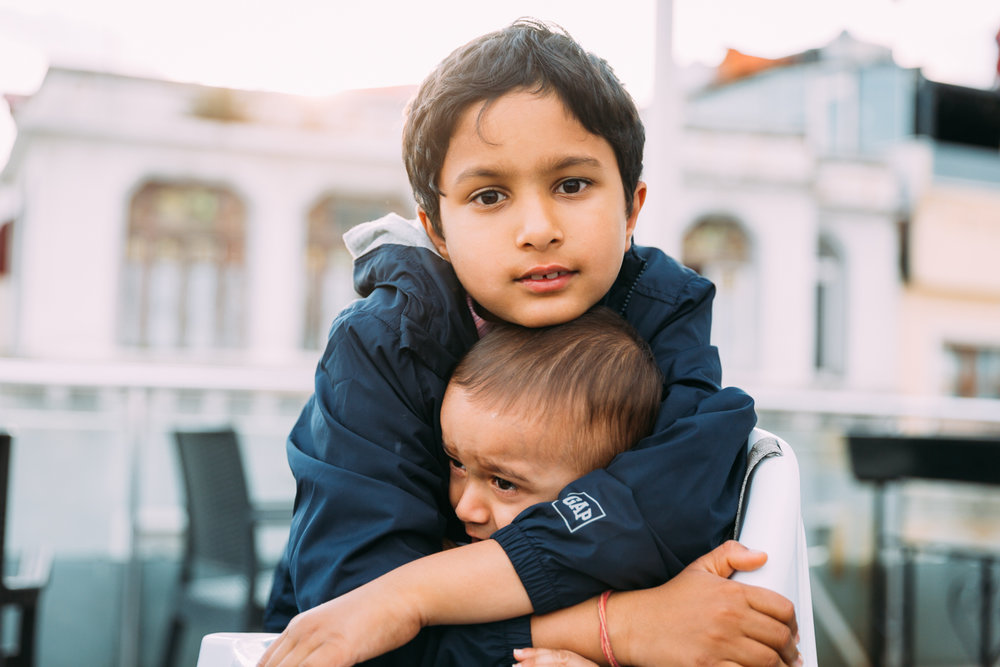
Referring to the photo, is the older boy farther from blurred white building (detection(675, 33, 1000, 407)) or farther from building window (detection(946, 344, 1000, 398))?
building window (detection(946, 344, 1000, 398))

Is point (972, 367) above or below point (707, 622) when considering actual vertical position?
below

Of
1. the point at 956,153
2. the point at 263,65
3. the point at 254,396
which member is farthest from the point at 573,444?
the point at 956,153

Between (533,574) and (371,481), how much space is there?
158 millimetres

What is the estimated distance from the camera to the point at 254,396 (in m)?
3.14

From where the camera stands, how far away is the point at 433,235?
98 cm

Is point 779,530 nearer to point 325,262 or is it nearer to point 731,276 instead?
point 325,262

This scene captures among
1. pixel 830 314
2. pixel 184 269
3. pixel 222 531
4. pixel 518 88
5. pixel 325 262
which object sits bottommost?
pixel 222 531

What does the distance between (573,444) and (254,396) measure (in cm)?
250

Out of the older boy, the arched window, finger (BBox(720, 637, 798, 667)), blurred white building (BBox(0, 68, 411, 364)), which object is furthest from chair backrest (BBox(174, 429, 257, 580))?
the arched window

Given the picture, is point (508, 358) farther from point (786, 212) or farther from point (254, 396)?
point (786, 212)

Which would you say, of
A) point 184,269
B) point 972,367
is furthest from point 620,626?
point 972,367

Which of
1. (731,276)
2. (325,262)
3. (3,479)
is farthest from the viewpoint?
(731,276)

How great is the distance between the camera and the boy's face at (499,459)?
81 cm

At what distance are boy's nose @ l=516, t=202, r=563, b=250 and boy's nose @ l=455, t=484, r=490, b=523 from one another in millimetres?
234
